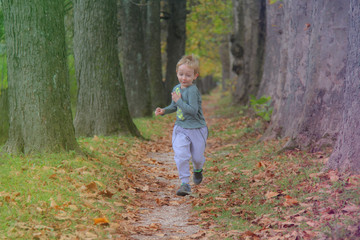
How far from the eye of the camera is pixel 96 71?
10.2 m

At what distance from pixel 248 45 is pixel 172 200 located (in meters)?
14.3

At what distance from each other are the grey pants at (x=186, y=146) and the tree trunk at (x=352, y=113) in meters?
1.95

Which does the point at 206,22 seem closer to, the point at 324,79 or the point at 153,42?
the point at 153,42

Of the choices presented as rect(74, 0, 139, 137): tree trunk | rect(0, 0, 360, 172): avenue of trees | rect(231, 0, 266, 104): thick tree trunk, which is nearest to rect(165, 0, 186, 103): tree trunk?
rect(231, 0, 266, 104): thick tree trunk

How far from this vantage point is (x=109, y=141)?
31.2 feet

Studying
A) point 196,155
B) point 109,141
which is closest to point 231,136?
point 109,141

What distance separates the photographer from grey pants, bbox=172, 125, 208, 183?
624 cm

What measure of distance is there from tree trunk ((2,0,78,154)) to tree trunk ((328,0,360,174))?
A: 400cm

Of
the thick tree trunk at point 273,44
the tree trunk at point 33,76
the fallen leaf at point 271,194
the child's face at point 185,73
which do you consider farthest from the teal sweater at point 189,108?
the thick tree trunk at point 273,44

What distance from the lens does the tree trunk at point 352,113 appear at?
4.92 meters

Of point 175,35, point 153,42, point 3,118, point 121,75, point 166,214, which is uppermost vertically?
point 175,35

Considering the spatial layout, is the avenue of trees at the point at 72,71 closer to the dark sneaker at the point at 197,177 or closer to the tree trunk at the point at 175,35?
the tree trunk at the point at 175,35

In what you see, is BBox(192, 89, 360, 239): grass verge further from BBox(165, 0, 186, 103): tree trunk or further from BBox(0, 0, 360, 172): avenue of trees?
BBox(165, 0, 186, 103): tree trunk

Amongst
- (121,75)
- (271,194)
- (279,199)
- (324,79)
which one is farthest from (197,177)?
(121,75)
